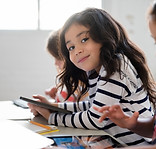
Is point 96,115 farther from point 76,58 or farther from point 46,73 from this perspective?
point 46,73

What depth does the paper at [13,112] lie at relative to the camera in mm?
1140

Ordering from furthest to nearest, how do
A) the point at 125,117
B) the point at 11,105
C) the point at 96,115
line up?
the point at 11,105 → the point at 96,115 → the point at 125,117

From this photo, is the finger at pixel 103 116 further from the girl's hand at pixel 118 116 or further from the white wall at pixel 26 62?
the white wall at pixel 26 62

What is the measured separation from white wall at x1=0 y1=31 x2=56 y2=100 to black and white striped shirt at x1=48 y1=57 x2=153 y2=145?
179 centimetres

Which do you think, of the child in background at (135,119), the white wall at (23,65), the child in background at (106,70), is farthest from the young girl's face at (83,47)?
the white wall at (23,65)

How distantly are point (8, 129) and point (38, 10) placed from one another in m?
2.14

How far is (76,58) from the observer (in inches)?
43.4

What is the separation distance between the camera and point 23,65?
9.27 ft

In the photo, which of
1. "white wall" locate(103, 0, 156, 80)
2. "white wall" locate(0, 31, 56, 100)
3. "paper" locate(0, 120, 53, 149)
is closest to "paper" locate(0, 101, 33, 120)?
"paper" locate(0, 120, 53, 149)

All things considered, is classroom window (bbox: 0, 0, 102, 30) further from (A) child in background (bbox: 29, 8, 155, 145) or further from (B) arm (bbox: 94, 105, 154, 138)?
(B) arm (bbox: 94, 105, 154, 138)

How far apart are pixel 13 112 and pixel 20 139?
46 centimetres

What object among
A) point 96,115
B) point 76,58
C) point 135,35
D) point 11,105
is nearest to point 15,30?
point 135,35

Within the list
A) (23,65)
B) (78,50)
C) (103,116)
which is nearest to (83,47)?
(78,50)

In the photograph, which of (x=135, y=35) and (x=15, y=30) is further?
(x=135, y=35)
